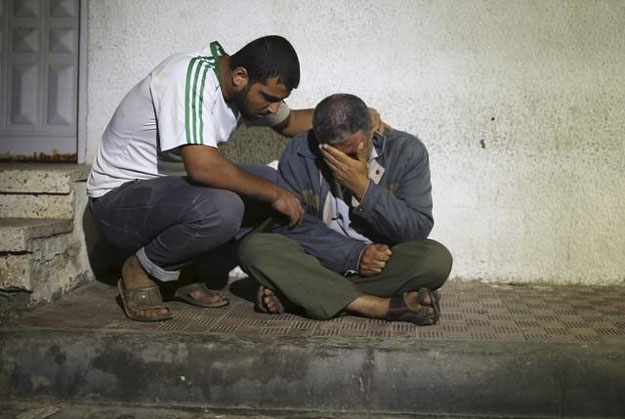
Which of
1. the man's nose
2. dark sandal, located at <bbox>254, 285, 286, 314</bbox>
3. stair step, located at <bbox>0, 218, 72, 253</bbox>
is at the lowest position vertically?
dark sandal, located at <bbox>254, 285, 286, 314</bbox>

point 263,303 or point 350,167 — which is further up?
point 350,167

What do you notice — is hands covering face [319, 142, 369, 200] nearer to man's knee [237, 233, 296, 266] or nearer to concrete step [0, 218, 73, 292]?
man's knee [237, 233, 296, 266]

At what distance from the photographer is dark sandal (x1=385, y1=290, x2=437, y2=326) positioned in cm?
384

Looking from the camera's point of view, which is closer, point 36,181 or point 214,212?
point 214,212

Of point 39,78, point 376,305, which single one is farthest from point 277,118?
point 39,78

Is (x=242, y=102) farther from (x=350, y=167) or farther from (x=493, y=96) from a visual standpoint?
(x=493, y=96)

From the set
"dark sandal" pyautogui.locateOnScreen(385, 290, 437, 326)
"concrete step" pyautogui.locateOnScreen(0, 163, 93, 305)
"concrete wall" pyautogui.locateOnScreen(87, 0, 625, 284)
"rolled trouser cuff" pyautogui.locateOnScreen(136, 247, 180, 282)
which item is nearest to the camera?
"dark sandal" pyautogui.locateOnScreen(385, 290, 437, 326)

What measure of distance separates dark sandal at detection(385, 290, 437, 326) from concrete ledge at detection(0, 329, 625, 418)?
280 millimetres

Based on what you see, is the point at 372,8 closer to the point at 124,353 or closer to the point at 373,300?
the point at 373,300

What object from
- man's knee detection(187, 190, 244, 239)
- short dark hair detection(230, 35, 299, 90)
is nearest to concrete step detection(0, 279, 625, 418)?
man's knee detection(187, 190, 244, 239)

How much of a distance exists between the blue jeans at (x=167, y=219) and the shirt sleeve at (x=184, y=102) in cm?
24

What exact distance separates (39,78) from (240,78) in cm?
171

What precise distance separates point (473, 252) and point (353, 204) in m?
1.07

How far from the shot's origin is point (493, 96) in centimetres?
471
